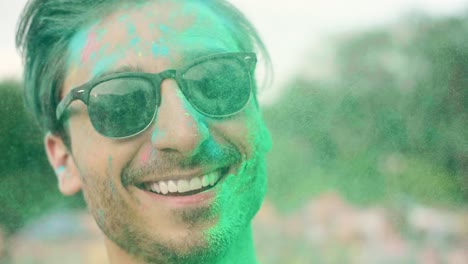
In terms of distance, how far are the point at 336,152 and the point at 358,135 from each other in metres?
0.10

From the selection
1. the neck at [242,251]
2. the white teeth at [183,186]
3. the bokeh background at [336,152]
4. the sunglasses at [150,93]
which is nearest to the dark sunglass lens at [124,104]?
the sunglasses at [150,93]

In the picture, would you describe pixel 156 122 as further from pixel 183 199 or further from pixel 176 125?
pixel 183 199

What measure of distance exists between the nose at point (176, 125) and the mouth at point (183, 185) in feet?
0.37

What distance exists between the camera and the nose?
74.9 inches

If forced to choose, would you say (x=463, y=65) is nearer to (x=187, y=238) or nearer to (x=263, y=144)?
(x=263, y=144)

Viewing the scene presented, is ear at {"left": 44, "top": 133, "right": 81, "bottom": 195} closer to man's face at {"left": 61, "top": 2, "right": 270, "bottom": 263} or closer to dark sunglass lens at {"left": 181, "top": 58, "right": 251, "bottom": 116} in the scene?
man's face at {"left": 61, "top": 2, "right": 270, "bottom": 263}

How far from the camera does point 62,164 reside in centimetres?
217

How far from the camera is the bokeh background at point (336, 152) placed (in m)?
2.21

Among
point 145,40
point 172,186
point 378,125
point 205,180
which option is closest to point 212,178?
point 205,180

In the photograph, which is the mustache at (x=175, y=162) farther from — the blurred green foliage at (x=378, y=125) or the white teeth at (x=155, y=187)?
the blurred green foliage at (x=378, y=125)

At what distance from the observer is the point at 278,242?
7.28ft

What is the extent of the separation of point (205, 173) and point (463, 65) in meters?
1.09

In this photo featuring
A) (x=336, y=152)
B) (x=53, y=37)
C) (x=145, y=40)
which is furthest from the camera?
(x=336, y=152)

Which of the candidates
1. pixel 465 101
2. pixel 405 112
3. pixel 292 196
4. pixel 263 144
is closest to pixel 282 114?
pixel 263 144
